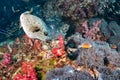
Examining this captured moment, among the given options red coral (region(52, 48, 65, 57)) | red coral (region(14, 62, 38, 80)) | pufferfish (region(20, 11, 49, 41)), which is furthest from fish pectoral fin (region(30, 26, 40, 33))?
red coral (region(14, 62, 38, 80))

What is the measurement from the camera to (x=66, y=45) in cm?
701

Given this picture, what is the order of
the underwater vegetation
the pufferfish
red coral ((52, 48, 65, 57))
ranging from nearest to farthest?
1. the underwater vegetation
2. red coral ((52, 48, 65, 57))
3. the pufferfish

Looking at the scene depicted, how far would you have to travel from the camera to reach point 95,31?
7949mm

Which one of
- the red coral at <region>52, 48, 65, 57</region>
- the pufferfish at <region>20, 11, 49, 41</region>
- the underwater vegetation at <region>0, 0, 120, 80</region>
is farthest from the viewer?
the pufferfish at <region>20, 11, 49, 41</region>

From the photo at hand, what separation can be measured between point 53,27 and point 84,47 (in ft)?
12.3

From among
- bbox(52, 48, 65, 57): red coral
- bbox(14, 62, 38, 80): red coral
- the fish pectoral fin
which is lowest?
bbox(14, 62, 38, 80): red coral

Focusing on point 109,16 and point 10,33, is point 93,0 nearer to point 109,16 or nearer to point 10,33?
point 109,16

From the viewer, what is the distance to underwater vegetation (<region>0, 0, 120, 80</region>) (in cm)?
534

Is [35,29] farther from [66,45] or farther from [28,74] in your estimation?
[28,74]

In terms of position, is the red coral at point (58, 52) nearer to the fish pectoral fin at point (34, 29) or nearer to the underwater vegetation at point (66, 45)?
the underwater vegetation at point (66, 45)

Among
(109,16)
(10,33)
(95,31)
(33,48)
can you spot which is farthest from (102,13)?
(10,33)

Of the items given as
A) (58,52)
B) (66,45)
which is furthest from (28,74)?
(66,45)

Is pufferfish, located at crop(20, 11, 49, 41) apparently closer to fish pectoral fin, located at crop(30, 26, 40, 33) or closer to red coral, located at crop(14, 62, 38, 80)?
fish pectoral fin, located at crop(30, 26, 40, 33)

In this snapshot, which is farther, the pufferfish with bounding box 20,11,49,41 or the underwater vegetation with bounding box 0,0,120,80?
the pufferfish with bounding box 20,11,49,41
